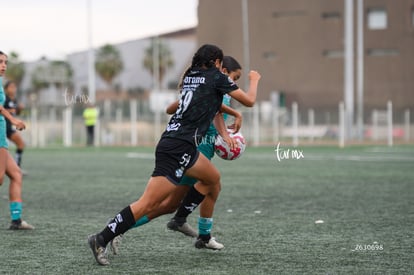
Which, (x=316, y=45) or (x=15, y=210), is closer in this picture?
(x=15, y=210)

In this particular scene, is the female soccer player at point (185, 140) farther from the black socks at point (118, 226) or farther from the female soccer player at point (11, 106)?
the female soccer player at point (11, 106)

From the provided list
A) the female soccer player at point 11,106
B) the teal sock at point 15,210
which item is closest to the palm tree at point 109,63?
the female soccer player at point 11,106

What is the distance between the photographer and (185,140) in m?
6.97

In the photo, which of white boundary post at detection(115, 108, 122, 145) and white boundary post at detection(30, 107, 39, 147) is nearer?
white boundary post at detection(30, 107, 39, 147)

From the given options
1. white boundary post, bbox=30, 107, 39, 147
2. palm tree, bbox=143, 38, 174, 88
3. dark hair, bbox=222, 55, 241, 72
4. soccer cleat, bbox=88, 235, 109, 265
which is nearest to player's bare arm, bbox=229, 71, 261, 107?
dark hair, bbox=222, 55, 241, 72

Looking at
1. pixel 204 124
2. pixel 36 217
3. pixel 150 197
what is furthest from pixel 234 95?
pixel 36 217

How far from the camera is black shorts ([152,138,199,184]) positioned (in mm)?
6902

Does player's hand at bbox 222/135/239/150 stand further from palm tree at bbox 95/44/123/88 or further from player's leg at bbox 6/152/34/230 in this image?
palm tree at bbox 95/44/123/88

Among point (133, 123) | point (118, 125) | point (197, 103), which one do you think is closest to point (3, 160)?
point (197, 103)

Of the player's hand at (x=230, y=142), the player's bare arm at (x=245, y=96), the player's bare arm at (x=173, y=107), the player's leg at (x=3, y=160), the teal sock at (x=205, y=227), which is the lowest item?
the teal sock at (x=205, y=227)

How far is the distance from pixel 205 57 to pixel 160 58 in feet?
272

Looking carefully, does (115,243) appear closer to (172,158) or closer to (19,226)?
(172,158)

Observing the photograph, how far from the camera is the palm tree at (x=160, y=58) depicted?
292 feet

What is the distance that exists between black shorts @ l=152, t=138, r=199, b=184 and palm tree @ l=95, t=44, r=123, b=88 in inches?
3192
